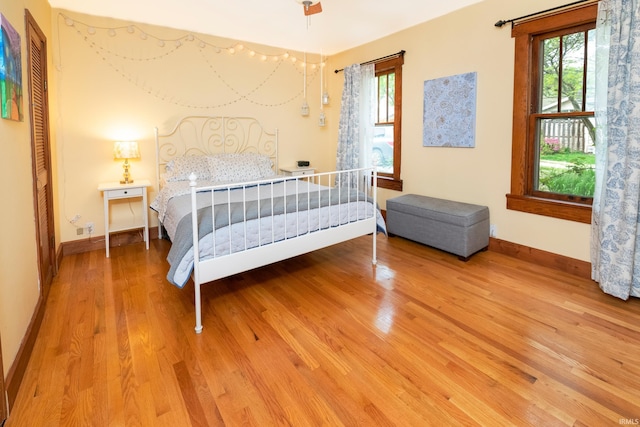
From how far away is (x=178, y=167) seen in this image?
13.0 feet

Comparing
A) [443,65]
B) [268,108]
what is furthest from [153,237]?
[443,65]

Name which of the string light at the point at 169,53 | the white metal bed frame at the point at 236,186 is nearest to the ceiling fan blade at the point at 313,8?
the white metal bed frame at the point at 236,186

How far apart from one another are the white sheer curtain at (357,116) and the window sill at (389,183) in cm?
28

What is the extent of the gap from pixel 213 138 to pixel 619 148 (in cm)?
400

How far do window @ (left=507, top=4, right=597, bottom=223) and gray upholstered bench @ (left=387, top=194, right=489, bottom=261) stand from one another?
404 millimetres

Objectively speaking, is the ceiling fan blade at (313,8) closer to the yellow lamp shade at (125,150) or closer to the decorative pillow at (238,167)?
the decorative pillow at (238,167)

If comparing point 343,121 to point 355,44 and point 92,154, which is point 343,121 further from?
point 92,154

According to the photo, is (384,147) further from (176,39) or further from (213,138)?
(176,39)

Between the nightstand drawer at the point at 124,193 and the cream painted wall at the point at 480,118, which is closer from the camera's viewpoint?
the cream painted wall at the point at 480,118

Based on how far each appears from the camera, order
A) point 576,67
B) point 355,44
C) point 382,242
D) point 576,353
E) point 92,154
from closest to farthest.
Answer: point 576,353 → point 576,67 → point 92,154 → point 382,242 → point 355,44

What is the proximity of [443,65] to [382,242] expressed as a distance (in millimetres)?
2001

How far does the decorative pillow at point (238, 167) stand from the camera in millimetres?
3983

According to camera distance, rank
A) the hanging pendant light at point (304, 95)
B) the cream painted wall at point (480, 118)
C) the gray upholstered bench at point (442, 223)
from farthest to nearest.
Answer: the hanging pendant light at point (304, 95) → the gray upholstered bench at point (442, 223) → the cream painted wall at point (480, 118)

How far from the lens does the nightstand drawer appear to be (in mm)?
3566
